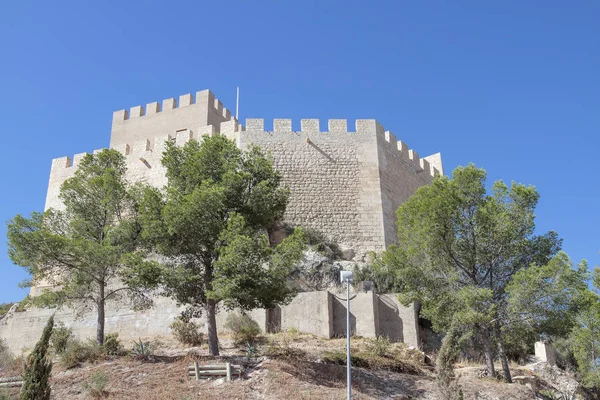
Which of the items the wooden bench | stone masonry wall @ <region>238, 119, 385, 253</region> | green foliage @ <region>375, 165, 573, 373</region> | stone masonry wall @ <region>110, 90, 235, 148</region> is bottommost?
the wooden bench

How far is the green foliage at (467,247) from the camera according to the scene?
52.7 ft

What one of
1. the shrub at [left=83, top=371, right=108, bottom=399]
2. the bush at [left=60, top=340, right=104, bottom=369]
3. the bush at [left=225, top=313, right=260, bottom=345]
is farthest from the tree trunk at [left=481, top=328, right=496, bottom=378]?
the bush at [left=60, top=340, right=104, bottom=369]

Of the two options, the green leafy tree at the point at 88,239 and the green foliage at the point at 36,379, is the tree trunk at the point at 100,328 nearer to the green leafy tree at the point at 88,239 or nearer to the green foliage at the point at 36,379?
the green leafy tree at the point at 88,239

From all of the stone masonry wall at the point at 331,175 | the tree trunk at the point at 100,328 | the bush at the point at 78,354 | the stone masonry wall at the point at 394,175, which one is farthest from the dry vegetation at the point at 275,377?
the stone masonry wall at the point at 394,175

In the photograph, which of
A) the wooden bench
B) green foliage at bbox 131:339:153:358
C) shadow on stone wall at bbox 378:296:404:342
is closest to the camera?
the wooden bench

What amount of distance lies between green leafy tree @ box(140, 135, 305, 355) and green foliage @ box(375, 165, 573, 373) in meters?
3.51

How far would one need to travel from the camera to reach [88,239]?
706 inches

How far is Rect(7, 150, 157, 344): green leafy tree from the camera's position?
16.0m

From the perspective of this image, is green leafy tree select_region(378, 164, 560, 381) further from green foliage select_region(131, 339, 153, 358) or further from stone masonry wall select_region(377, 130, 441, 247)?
stone masonry wall select_region(377, 130, 441, 247)

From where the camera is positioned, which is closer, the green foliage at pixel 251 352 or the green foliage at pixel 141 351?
the green foliage at pixel 251 352

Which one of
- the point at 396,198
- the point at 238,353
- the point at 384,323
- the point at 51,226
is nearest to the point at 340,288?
the point at 384,323

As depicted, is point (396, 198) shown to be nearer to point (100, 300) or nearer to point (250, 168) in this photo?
point (250, 168)

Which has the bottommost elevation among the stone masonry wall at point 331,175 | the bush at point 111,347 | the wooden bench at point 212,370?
the wooden bench at point 212,370

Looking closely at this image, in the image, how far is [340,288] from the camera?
2120 cm
